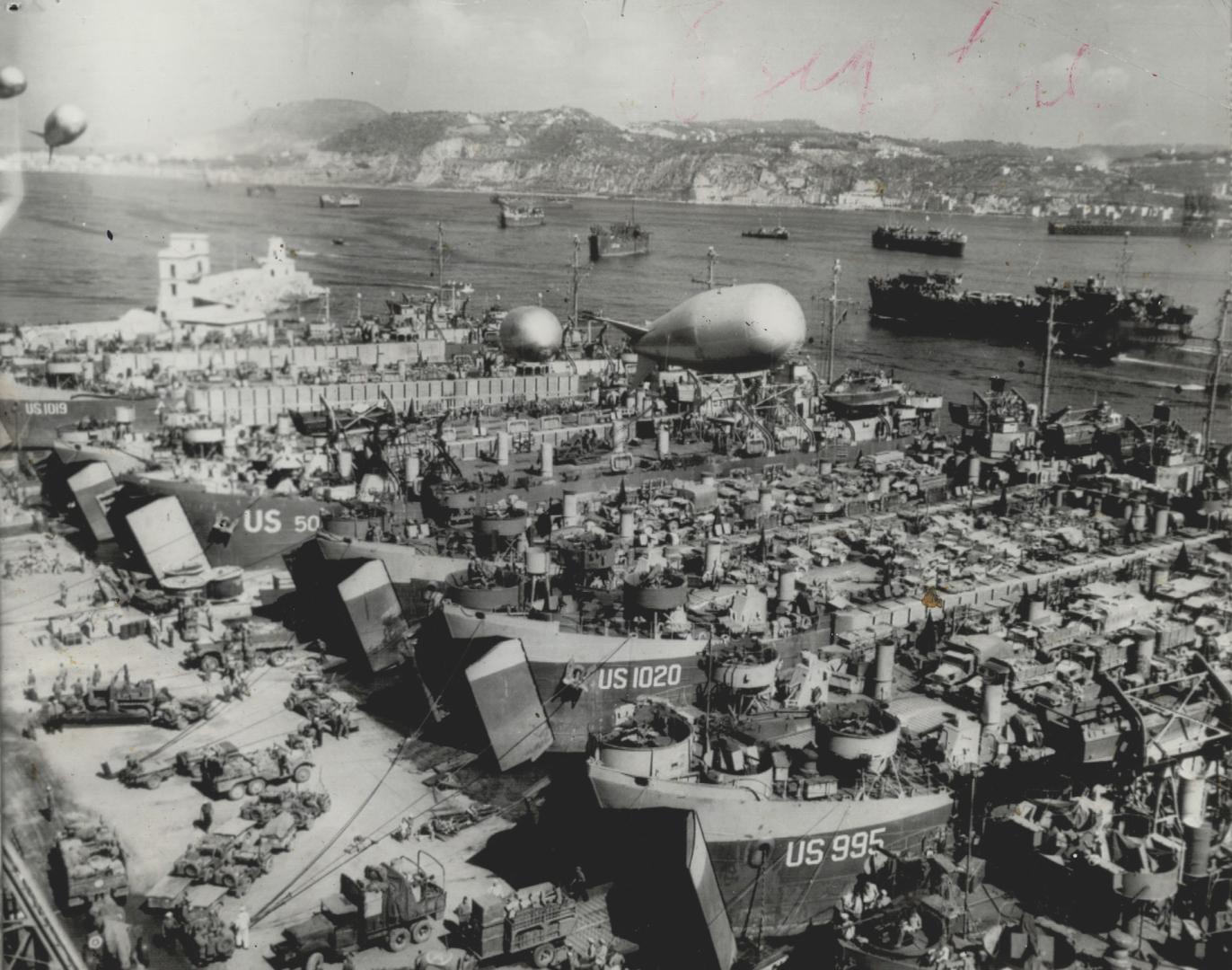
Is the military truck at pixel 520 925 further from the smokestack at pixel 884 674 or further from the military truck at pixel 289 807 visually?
the smokestack at pixel 884 674

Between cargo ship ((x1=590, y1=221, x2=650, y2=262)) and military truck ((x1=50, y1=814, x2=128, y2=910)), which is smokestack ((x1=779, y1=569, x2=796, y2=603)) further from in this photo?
cargo ship ((x1=590, y1=221, x2=650, y2=262))

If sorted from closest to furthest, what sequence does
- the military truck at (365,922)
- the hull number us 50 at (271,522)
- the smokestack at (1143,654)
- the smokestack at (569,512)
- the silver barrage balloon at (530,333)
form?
the military truck at (365,922)
the smokestack at (1143,654)
the smokestack at (569,512)
the hull number us 50 at (271,522)
the silver barrage balloon at (530,333)

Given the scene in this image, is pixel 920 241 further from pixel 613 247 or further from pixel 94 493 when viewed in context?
pixel 94 493

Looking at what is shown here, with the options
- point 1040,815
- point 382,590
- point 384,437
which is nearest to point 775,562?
point 382,590

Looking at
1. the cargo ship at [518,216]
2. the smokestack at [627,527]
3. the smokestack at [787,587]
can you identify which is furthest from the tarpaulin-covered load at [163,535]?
the cargo ship at [518,216]

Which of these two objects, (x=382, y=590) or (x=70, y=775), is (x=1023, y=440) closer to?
(x=382, y=590)
